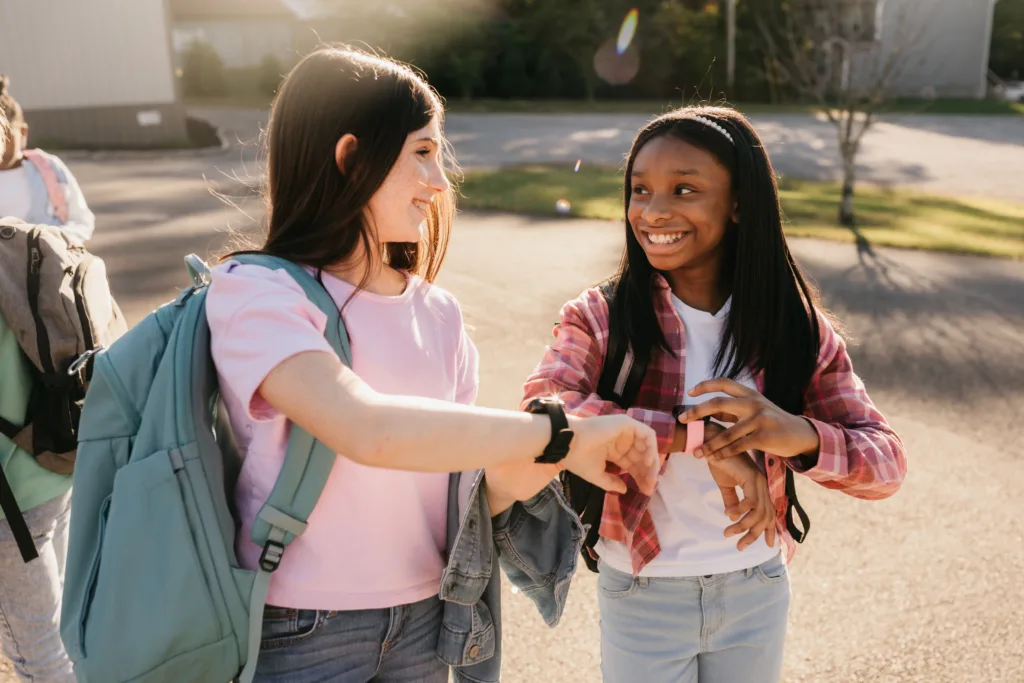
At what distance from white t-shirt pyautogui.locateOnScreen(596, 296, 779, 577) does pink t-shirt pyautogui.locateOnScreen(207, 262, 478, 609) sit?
1.65 feet

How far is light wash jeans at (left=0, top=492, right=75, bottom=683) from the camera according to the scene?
2.58m

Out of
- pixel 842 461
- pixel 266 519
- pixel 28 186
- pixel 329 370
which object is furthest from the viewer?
pixel 28 186

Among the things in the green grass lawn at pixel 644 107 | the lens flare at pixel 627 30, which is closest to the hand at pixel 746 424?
the green grass lawn at pixel 644 107

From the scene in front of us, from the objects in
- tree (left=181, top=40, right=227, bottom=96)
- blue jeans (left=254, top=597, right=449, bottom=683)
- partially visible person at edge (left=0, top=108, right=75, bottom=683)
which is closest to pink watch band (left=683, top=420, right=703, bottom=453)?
blue jeans (left=254, top=597, right=449, bottom=683)

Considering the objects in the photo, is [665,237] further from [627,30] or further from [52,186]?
[627,30]

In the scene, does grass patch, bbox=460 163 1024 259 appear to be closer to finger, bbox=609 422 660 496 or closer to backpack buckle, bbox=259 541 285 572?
finger, bbox=609 422 660 496

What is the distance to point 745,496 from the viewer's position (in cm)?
185

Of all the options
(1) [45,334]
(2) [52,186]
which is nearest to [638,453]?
(1) [45,334]

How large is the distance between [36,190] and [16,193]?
0.07 meters

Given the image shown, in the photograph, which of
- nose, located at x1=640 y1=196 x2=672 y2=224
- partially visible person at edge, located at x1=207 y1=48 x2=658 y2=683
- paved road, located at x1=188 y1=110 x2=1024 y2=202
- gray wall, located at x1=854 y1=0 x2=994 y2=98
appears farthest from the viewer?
gray wall, located at x1=854 y1=0 x2=994 y2=98

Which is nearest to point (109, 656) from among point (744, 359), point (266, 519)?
point (266, 519)

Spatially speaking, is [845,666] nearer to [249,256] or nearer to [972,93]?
[249,256]

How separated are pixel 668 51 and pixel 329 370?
128 ft

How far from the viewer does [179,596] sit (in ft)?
4.81
